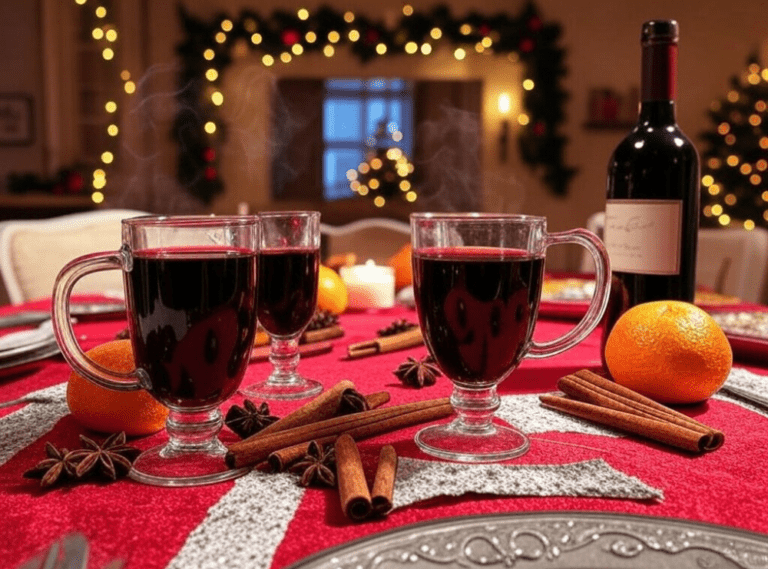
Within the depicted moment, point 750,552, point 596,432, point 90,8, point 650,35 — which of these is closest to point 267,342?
point 596,432

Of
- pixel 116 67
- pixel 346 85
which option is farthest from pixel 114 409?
pixel 346 85

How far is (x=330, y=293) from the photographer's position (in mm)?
1471

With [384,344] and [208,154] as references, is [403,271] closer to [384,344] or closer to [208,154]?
[384,344]

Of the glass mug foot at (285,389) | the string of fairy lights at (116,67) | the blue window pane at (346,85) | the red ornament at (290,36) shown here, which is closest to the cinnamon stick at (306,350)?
the glass mug foot at (285,389)

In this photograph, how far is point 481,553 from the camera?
0.42 m

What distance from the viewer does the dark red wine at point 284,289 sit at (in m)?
0.94

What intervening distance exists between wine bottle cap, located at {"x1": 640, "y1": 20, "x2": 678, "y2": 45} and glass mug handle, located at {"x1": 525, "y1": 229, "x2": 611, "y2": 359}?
1.06ft

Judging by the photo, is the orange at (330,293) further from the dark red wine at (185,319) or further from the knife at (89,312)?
the dark red wine at (185,319)

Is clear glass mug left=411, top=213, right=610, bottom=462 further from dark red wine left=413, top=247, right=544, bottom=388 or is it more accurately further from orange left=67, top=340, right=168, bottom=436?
orange left=67, top=340, right=168, bottom=436

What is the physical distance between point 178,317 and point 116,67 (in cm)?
719

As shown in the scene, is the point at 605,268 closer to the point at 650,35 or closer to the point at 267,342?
the point at 650,35

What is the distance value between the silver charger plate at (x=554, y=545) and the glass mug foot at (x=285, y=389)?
457 millimetres

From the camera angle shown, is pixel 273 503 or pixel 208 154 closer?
pixel 273 503

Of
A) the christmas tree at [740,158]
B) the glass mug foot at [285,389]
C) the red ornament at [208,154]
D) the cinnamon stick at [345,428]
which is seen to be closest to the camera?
the cinnamon stick at [345,428]
